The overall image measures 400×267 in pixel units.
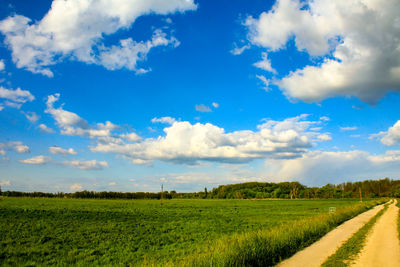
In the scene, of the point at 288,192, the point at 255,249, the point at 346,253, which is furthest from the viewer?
the point at 288,192

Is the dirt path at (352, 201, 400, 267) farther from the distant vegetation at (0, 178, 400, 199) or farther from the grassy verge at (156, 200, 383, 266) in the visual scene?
the distant vegetation at (0, 178, 400, 199)

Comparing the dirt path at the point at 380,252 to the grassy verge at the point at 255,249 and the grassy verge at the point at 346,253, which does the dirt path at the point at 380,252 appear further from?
the grassy verge at the point at 255,249

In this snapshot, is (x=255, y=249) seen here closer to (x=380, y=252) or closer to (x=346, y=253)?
(x=346, y=253)

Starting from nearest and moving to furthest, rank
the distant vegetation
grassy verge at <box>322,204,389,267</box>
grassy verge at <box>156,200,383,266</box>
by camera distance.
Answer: grassy verge at <box>156,200,383,266</box> < grassy verge at <box>322,204,389,267</box> < the distant vegetation

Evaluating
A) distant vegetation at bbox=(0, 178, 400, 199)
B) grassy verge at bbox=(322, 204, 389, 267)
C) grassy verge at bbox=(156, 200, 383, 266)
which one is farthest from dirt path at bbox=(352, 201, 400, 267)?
distant vegetation at bbox=(0, 178, 400, 199)

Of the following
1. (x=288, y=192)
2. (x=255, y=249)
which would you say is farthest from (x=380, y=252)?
(x=288, y=192)

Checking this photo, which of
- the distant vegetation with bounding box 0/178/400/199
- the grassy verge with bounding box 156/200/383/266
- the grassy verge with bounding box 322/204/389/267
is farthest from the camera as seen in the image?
the distant vegetation with bounding box 0/178/400/199

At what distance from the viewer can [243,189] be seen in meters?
189

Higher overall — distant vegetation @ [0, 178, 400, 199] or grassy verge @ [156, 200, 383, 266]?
grassy verge @ [156, 200, 383, 266]

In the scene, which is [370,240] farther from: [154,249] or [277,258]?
[154,249]

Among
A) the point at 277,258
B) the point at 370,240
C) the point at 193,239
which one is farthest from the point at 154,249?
the point at 370,240

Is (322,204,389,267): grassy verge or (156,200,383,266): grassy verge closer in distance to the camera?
(156,200,383,266): grassy verge

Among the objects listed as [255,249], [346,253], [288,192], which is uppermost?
[255,249]

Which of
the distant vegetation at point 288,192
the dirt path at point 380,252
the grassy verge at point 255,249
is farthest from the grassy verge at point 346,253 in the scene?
the distant vegetation at point 288,192
